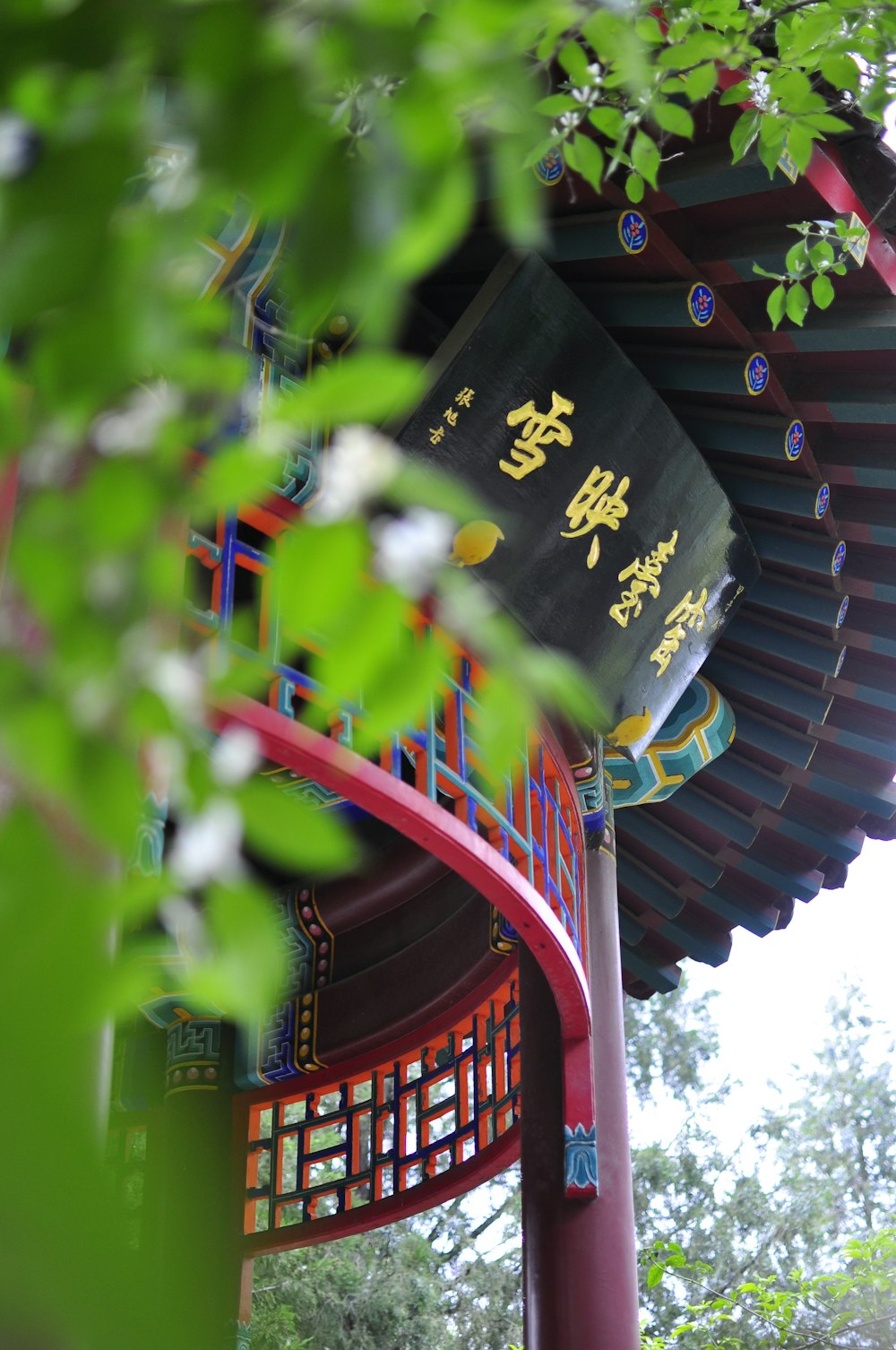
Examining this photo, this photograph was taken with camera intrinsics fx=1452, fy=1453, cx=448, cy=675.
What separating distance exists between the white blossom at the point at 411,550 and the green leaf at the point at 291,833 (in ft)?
0.39

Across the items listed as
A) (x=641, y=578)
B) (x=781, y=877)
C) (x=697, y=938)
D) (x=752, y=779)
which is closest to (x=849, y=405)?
(x=641, y=578)

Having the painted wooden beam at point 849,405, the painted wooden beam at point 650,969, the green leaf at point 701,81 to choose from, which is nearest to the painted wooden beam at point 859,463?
the painted wooden beam at point 849,405

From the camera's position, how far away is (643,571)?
465 centimetres

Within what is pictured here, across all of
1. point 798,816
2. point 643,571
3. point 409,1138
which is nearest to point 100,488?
point 643,571

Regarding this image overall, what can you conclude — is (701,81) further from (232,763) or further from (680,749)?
(680,749)

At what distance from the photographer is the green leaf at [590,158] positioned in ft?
7.41

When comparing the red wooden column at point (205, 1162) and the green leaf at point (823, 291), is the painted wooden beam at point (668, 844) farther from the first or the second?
the green leaf at point (823, 291)

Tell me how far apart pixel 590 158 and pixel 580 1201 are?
328 cm

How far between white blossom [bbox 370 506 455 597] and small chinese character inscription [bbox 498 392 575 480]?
3489 millimetres

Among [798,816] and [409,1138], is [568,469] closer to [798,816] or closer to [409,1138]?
[798,816]

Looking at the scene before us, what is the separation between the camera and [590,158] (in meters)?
2.29

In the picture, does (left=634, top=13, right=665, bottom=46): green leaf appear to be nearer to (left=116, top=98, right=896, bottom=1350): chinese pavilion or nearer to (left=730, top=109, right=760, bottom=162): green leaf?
(left=730, top=109, right=760, bottom=162): green leaf

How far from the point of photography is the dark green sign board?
13.2ft

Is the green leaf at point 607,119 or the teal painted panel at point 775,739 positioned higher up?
the teal painted panel at point 775,739
